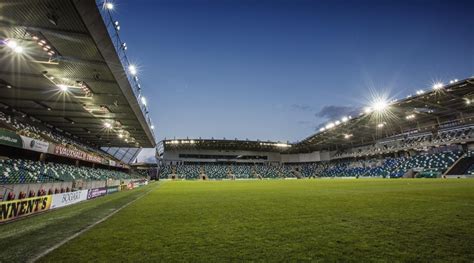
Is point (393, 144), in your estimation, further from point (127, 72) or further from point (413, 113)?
point (127, 72)

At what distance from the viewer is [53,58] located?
14664 mm

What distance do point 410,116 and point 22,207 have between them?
54663 mm

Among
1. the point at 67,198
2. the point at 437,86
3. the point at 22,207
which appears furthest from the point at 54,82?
the point at 437,86

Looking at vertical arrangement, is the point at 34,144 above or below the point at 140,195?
above

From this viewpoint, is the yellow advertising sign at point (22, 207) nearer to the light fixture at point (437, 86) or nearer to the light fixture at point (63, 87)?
the light fixture at point (63, 87)

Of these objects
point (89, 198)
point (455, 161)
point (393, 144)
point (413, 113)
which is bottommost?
point (89, 198)

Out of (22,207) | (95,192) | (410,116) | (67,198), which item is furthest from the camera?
(410,116)

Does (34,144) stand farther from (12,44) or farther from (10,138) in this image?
(12,44)

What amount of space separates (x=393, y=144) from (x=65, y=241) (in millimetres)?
64649

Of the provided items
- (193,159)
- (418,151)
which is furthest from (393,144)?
(193,159)

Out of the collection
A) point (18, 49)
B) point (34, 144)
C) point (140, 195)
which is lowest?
point (140, 195)

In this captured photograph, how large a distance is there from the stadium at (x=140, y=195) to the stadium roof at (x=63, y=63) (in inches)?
3.0

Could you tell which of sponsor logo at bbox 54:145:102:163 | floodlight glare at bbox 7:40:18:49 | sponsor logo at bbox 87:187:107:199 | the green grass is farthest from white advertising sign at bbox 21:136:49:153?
the green grass

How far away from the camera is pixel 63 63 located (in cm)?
1541
